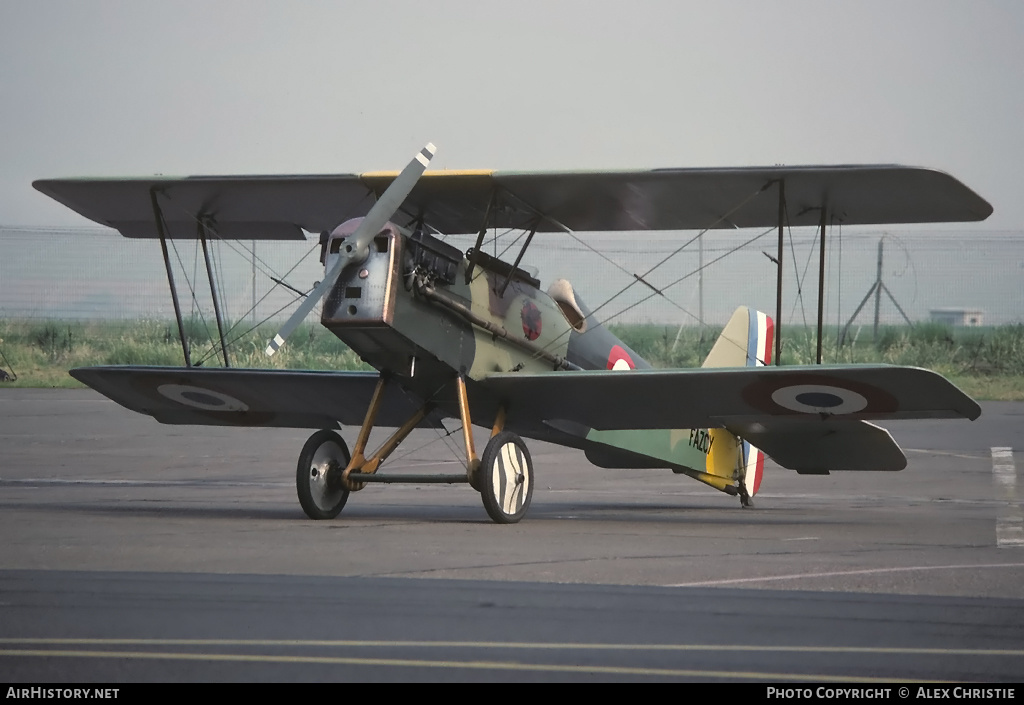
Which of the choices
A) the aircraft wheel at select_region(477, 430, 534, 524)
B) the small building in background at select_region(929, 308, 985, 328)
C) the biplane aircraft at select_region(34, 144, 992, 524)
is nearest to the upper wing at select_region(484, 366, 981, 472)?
the biplane aircraft at select_region(34, 144, 992, 524)

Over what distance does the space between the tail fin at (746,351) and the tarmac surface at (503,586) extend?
0.36 metres

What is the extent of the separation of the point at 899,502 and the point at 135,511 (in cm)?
660

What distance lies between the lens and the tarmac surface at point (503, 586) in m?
4.67

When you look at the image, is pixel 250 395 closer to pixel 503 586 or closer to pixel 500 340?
pixel 500 340

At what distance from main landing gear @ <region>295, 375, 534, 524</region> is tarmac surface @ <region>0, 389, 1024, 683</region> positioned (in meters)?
0.23

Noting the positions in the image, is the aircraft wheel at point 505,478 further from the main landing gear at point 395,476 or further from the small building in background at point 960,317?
the small building in background at point 960,317

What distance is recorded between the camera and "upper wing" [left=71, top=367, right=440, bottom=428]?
11.3m

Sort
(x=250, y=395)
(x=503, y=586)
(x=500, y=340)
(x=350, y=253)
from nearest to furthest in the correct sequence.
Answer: (x=503, y=586), (x=350, y=253), (x=500, y=340), (x=250, y=395)

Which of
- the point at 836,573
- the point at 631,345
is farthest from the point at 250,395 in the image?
the point at 631,345

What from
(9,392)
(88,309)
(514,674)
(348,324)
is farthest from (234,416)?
(88,309)

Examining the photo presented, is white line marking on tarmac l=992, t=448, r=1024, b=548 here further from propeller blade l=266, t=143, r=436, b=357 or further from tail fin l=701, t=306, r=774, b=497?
propeller blade l=266, t=143, r=436, b=357

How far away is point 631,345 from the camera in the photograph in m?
35.4

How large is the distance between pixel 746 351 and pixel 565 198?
4059 mm

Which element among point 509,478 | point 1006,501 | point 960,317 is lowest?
point 1006,501
